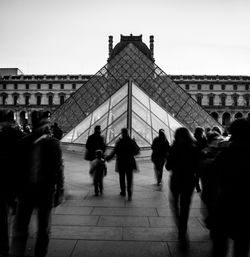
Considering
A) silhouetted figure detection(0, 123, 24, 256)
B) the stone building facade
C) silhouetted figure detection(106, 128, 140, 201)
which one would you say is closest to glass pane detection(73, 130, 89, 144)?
silhouetted figure detection(106, 128, 140, 201)

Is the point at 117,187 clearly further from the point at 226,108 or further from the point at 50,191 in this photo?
the point at 226,108

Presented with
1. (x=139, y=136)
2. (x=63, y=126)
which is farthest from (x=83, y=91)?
(x=139, y=136)

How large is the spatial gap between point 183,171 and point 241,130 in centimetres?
138

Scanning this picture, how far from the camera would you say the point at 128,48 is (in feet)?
83.2

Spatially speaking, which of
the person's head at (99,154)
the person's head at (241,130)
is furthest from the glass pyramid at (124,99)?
the person's head at (241,130)

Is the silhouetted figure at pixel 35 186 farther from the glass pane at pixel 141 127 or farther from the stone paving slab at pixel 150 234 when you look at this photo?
the glass pane at pixel 141 127

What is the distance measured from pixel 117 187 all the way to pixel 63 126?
578 inches

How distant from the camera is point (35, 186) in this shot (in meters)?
2.84

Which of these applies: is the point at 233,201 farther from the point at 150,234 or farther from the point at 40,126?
the point at 40,126

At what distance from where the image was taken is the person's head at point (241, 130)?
2.60 metres

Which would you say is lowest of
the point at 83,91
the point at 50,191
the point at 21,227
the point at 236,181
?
the point at 21,227

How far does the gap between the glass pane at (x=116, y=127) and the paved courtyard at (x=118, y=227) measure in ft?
24.5

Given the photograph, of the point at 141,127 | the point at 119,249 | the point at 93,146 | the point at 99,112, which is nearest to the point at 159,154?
the point at 93,146

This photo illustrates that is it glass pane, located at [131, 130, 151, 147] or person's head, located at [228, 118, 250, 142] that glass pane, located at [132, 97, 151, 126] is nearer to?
glass pane, located at [131, 130, 151, 147]
